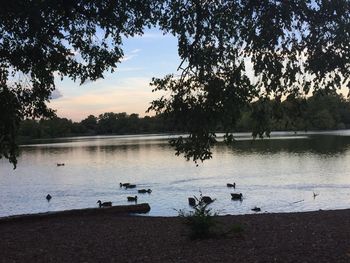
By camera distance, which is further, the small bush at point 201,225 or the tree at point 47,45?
the small bush at point 201,225

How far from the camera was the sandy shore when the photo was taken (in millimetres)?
9891

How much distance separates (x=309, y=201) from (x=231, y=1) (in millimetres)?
21275

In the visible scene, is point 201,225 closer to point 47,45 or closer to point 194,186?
point 47,45

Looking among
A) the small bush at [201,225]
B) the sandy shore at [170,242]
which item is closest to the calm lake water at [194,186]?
the sandy shore at [170,242]

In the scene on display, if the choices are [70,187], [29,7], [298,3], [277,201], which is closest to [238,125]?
[298,3]

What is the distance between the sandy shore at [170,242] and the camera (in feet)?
32.4

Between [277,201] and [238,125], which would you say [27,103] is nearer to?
[238,125]

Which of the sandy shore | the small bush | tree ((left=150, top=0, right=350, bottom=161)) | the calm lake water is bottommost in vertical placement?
the calm lake water

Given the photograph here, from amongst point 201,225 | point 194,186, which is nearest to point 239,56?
point 201,225

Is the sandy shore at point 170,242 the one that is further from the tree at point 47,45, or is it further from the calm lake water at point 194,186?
the calm lake water at point 194,186

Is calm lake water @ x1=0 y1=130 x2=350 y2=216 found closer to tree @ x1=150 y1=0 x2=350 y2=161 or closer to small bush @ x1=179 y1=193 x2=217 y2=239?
small bush @ x1=179 y1=193 x2=217 y2=239

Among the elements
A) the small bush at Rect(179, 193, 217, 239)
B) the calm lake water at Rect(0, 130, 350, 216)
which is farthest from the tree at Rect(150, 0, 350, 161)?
the calm lake water at Rect(0, 130, 350, 216)

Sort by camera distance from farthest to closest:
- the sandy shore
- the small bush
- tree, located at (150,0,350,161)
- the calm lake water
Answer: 1. the calm lake water
2. the small bush
3. the sandy shore
4. tree, located at (150,0,350,161)

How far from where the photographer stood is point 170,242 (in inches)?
481
